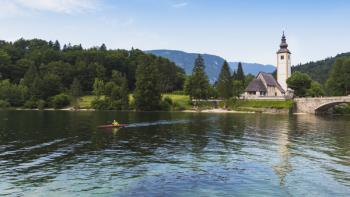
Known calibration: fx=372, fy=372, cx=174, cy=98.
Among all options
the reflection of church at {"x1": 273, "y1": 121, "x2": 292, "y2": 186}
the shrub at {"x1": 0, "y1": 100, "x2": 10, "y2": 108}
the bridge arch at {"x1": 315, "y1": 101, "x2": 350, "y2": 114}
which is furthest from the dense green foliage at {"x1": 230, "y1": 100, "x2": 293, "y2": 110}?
the shrub at {"x1": 0, "y1": 100, "x2": 10, "y2": 108}

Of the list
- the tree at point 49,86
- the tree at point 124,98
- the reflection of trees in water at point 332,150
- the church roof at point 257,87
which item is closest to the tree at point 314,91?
the church roof at point 257,87

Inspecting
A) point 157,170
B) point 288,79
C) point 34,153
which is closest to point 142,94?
point 288,79

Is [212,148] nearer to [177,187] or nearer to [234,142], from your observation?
[234,142]

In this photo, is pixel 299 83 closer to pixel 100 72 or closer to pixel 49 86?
pixel 100 72

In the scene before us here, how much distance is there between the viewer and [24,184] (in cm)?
2511

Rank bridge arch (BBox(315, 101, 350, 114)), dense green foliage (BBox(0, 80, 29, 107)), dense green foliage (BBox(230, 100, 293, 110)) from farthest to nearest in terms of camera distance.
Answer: dense green foliage (BBox(0, 80, 29, 107)) → dense green foliage (BBox(230, 100, 293, 110)) → bridge arch (BBox(315, 101, 350, 114))

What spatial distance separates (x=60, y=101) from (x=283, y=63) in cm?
9081

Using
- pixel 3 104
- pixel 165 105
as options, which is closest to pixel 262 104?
pixel 165 105

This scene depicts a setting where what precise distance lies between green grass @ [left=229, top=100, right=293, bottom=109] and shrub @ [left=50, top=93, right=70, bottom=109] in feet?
225

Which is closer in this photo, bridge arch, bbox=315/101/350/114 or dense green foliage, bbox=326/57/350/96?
bridge arch, bbox=315/101/350/114

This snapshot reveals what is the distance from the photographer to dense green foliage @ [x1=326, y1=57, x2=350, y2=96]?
447 feet

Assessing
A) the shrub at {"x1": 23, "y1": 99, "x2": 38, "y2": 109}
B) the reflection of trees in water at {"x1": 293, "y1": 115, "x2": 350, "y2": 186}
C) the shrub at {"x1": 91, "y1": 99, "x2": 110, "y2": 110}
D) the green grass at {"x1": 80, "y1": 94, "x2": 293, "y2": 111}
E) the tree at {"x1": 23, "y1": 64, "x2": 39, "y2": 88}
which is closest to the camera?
the reflection of trees in water at {"x1": 293, "y1": 115, "x2": 350, "y2": 186}

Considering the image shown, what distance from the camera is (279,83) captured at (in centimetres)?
14750

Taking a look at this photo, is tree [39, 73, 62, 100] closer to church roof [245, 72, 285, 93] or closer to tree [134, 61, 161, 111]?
tree [134, 61, 161, 111]
